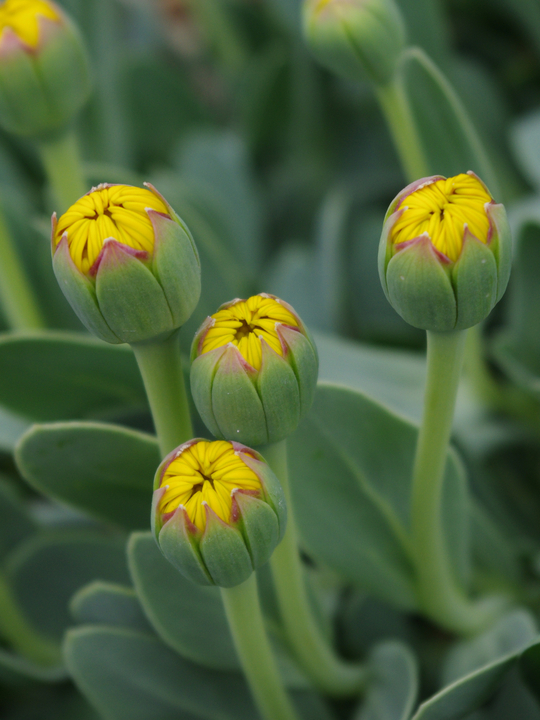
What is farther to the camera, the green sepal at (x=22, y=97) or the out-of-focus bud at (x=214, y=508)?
the green sepal at (x=22, y=97)

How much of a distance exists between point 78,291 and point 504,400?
1.17 feet

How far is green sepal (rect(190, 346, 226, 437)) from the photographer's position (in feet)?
0.93

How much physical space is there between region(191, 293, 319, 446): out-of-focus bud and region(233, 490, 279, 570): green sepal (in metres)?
0.03

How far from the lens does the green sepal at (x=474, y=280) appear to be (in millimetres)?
276

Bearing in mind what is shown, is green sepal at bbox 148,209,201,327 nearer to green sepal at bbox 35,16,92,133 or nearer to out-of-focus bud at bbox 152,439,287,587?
out-of-focus bud at bbox 152,439,287,587

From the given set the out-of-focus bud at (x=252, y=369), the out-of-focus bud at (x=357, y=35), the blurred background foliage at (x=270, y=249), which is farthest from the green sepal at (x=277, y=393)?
the out-of-focus bud at (x=357, y=35)

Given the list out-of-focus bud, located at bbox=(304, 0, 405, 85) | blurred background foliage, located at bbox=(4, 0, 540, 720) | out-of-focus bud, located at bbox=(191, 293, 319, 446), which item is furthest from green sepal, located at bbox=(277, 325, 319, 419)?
out-of-focus bud, located at bbox=(304, 0, 405, 85)

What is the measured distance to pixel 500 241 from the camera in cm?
28

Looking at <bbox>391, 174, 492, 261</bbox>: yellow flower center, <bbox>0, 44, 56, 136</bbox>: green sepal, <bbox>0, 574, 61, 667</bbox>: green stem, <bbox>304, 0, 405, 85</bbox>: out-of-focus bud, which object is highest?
<bbox>304, 0, 405, 85</bbox>: out-of-focus bud

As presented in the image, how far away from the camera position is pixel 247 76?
2.73 feet

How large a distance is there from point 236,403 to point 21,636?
0.29 metres

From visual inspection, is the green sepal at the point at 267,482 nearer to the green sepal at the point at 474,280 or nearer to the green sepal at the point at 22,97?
the green sepal at the point at 474,280

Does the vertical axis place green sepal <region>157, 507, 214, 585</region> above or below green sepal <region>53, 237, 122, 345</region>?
below

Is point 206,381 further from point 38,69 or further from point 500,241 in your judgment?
point 38,69
